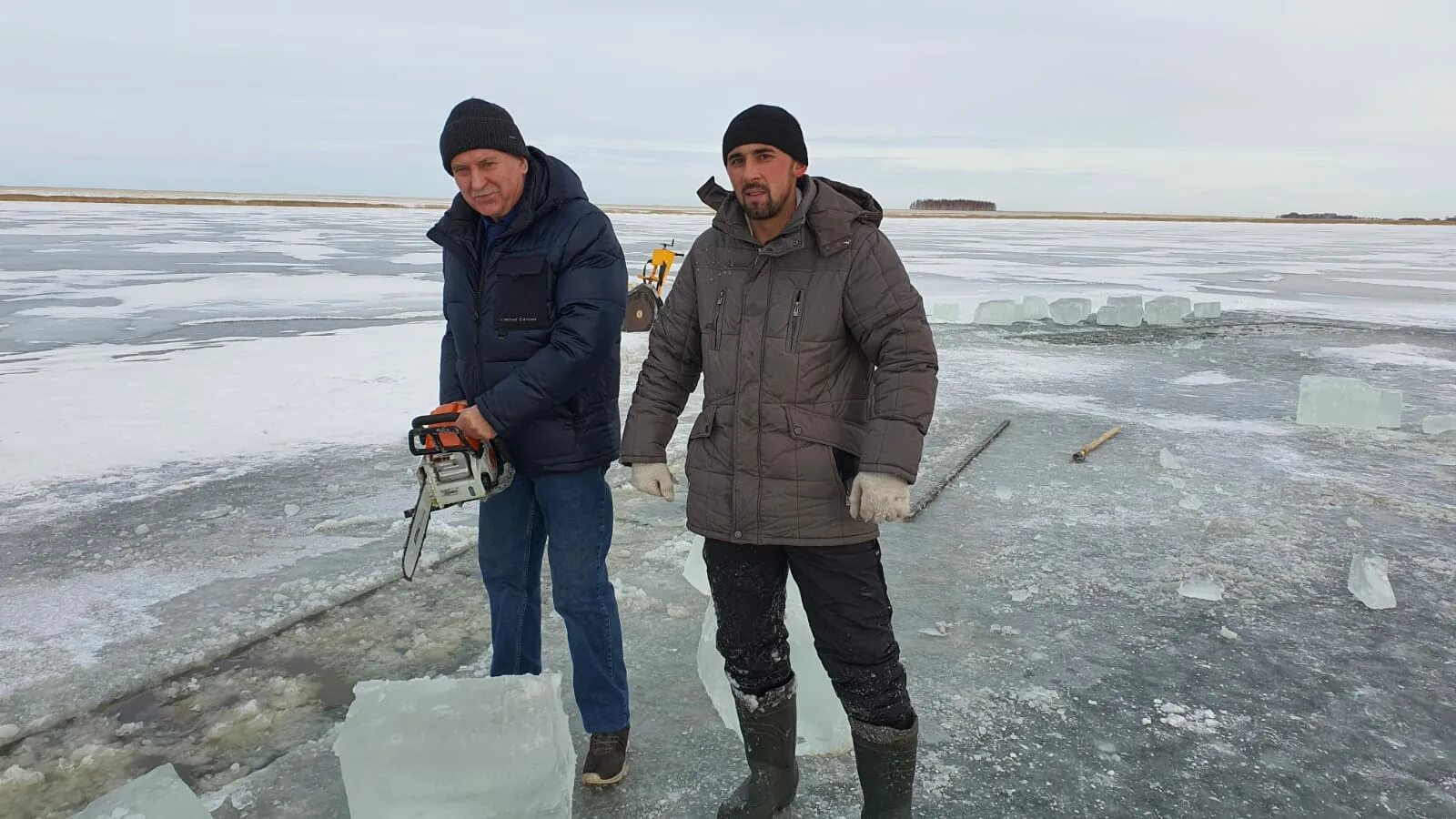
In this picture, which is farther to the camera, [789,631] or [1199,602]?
[1199,602]

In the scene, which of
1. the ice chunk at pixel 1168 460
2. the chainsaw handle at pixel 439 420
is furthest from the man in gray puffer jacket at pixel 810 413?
the ice chunk at pixel 1168 460

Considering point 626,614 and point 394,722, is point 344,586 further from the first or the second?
point 394,722

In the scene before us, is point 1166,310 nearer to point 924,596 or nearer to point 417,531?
point 924,596

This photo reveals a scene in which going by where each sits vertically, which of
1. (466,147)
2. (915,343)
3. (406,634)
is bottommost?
(406,634)

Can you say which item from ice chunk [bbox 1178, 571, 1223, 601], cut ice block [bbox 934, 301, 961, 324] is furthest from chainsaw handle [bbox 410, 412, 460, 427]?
cut ice block [bbox 934, 301, 961, 324]

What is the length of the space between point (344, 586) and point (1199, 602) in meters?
3.47

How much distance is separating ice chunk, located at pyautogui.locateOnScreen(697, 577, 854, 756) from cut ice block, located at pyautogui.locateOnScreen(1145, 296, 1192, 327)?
11.0 m

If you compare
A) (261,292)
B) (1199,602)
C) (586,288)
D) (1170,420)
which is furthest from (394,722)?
(261,292)

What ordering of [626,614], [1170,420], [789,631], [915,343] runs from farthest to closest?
[1170,420] < [626,614] < [789,631] < [915,343]

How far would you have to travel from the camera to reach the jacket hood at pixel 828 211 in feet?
7.13

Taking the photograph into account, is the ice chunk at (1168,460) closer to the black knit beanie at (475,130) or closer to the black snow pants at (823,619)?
the black snow pants at (823,619)

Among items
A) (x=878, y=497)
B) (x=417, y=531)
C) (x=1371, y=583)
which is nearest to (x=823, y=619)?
(x=878, y=497)

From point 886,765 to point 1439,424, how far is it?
6.11 meters

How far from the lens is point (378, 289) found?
14648 millimetres
